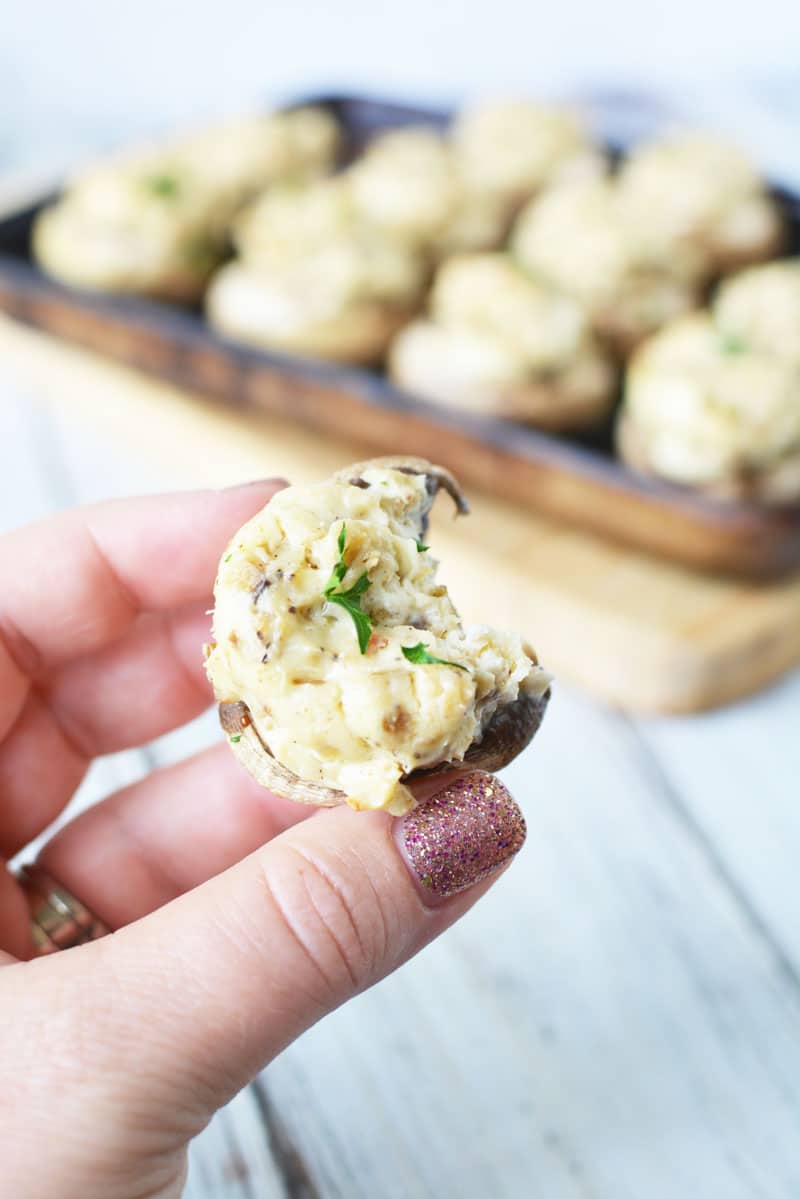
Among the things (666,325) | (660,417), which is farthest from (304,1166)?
(666,325)

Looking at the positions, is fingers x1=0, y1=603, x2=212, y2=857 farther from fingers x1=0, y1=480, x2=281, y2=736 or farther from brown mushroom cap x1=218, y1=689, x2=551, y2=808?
brown mushroom cap x1=218, y1=689, x2=551, y2=808

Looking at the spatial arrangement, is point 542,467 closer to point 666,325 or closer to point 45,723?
point 666,325

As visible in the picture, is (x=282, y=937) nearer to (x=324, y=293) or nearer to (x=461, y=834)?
→ (x=461, y=834)

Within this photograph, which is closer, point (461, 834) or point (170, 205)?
point (461, 834)

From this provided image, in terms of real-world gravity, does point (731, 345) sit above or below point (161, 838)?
above

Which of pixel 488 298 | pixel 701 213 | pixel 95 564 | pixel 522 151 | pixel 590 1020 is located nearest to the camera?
pixel 95 564

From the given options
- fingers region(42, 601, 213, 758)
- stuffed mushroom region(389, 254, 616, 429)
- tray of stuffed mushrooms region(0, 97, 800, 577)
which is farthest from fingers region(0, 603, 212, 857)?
stuffed mushroom region(389, 254, 616, 429)

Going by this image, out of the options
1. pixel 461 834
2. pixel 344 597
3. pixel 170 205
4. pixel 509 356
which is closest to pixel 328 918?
pixel 461 834
